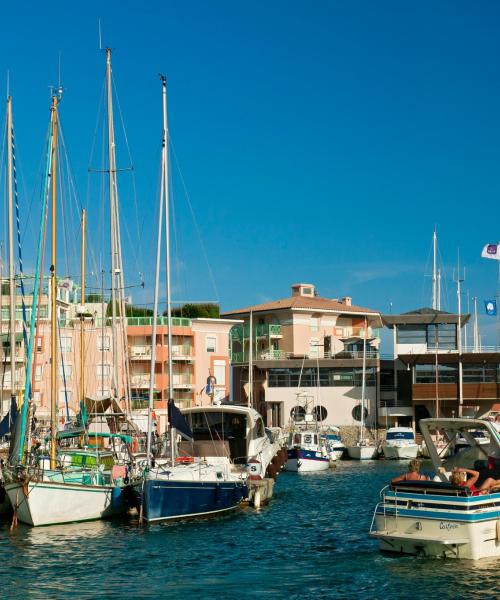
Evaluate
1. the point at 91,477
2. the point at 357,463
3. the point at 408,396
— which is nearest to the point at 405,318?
the point at 408,396

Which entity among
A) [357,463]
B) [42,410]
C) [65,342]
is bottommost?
[357,463]

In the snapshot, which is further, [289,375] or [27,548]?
[289,375]

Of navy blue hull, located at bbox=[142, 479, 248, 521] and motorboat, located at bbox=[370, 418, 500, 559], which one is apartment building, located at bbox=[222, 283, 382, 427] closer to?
navy blue hull, located at bbox=[142, 479, 248, 521]

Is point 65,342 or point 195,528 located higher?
point 65,342

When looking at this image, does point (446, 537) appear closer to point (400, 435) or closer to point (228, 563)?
point (228, 563)

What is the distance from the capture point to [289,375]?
3959 inches

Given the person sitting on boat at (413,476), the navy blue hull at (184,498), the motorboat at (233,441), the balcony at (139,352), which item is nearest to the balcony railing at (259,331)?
the balcony at (139,352)

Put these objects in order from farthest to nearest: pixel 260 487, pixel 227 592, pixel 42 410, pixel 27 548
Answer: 1. pixel 42 410
2. pixel 260 487
3. pixel 27 548
4. pixel 227 592

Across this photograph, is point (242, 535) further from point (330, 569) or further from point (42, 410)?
point (42, 410)

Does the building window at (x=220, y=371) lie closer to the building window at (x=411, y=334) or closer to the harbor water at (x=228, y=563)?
the building window at (x=411, y=334)

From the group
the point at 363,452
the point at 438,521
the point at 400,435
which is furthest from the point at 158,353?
the point at 438,521

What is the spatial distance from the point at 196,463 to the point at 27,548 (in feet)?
31.1

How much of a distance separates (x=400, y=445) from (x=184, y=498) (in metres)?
46.6

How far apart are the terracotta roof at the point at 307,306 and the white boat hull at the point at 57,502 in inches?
2957
